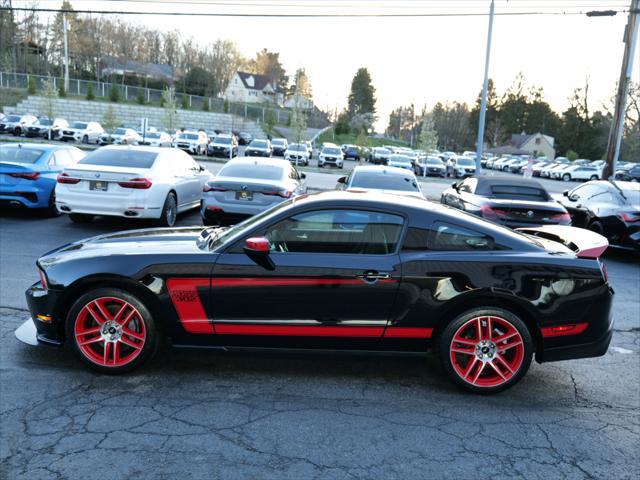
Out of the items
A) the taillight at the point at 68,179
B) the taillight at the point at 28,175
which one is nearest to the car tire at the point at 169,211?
the taillight at the point at 68,179

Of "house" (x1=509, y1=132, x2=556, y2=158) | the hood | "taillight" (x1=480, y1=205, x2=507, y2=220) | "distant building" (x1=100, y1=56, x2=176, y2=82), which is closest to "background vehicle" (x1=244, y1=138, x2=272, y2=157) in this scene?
"taillight" (x1=480, y1=205, x2=507, y2=220)

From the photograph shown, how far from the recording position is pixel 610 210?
1020cm

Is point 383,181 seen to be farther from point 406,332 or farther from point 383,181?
point 406,332

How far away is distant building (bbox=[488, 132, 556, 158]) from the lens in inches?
3808

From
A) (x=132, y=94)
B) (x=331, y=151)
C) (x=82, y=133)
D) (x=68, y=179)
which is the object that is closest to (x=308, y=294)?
(x=68, y=179)

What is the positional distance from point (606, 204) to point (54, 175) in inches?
418

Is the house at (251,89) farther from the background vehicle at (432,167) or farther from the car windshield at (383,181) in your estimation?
the car windshield at (383,181)

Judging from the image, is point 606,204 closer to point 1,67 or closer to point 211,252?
point 211,252

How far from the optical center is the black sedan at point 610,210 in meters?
9.64

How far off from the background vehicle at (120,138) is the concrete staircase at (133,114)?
40.4ft

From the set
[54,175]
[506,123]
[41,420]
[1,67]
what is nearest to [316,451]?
[41,420]

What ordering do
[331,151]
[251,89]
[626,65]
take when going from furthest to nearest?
[251,89] → [331,151] → [626,65]

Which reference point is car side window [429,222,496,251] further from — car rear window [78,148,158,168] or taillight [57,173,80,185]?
taillight [57,173,80,185]

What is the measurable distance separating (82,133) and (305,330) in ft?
134
